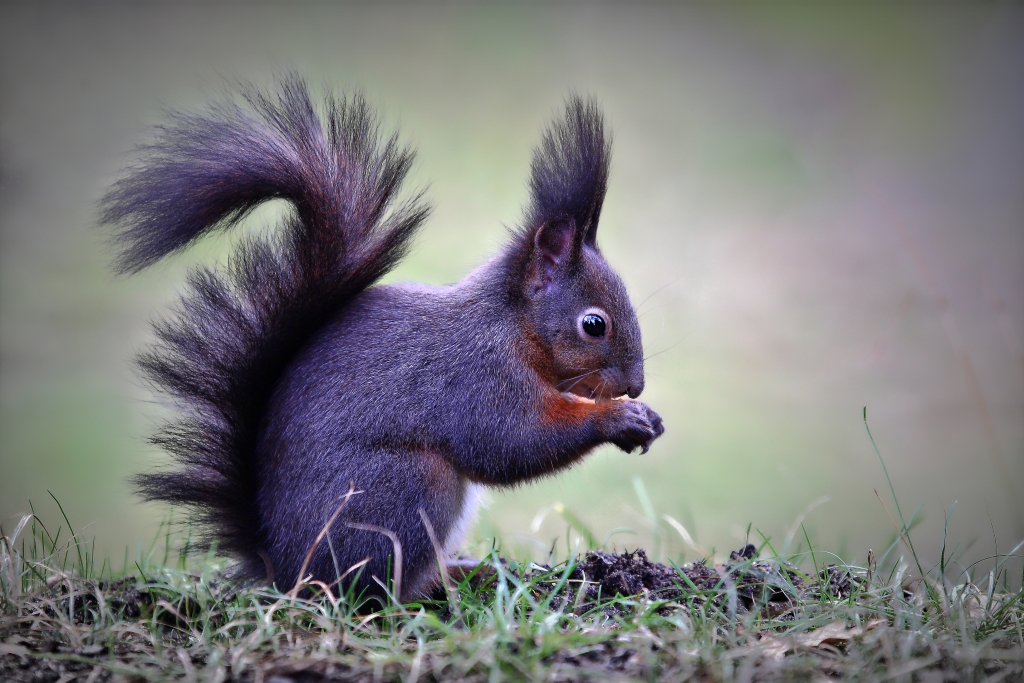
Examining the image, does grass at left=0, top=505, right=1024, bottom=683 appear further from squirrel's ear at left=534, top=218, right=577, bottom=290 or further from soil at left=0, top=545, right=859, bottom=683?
squirrel's ear at left=534, top=218, right=577, bottom=290

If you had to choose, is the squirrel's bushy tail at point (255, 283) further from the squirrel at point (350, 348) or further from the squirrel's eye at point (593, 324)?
the squirrel's eye at point (593, 324)

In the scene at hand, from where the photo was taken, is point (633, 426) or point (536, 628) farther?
point (633, 426)

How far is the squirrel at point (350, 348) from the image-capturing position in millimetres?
1855

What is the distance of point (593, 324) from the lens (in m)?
2.10

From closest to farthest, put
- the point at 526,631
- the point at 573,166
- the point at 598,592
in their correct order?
the point at 526,631
the point at 598,592
the point at 573,166

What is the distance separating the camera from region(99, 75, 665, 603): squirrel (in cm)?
186

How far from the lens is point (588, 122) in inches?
81.9

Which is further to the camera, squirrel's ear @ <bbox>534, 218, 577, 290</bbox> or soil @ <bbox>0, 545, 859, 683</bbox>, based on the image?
squirrel's ear @ <bbox>534, 218, 577, 290</bbox>

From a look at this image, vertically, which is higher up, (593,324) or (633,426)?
(593,324)

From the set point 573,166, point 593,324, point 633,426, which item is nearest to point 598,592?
point 633,426

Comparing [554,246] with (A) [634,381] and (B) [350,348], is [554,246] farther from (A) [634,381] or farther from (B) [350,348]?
(B) [350,348]

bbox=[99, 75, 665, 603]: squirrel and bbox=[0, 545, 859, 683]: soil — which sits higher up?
bbox=[99, 75, 665, 603]: squirrel

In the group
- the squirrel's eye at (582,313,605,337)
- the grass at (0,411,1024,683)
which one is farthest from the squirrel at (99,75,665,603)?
the grass at (0,411,1024,683)

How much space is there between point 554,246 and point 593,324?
249 millimetres
